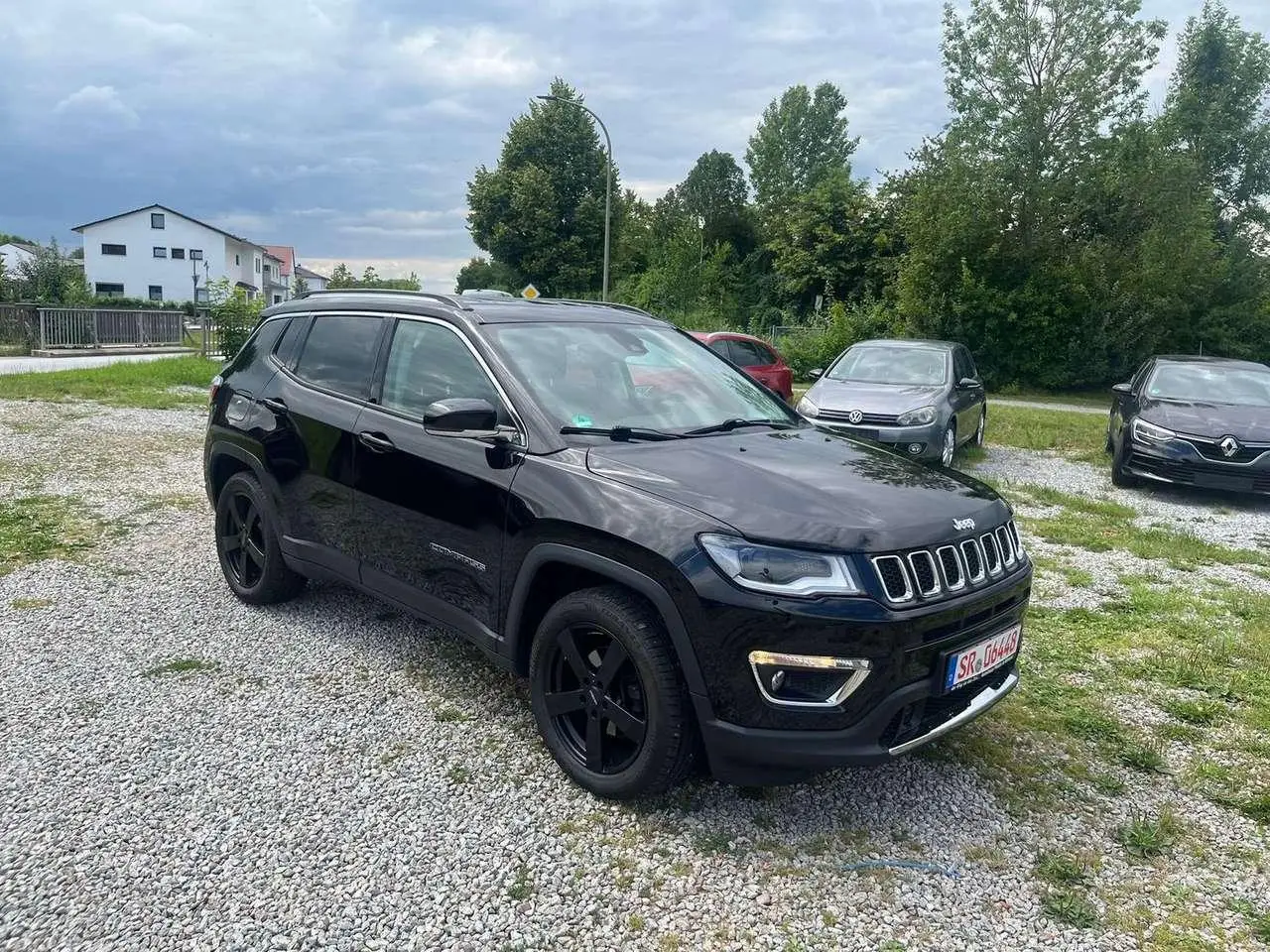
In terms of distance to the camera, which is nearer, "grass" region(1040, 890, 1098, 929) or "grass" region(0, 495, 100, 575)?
"grass" region(1040, 890, 1098, 929)

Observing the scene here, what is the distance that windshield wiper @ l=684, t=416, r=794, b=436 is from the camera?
11.8ft

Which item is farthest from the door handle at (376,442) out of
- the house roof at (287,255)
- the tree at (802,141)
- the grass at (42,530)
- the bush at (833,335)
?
the house roof at (287,255)

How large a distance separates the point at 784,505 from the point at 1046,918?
143 cm

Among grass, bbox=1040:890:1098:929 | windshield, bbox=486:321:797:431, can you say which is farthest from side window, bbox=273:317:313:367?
grass, bbox=1040:890:1098:929

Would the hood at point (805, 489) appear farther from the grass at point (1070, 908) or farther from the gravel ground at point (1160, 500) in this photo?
the gravel ground at point (1160, 500)

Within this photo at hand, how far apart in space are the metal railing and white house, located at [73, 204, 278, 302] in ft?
119

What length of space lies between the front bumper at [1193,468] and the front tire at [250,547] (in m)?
8.09

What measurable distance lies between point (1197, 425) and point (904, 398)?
9.11ft

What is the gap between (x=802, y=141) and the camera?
56.5 metres

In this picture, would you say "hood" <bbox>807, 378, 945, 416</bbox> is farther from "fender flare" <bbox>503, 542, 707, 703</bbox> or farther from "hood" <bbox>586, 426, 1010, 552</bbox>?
"fender flare" <bbox>503, 542, 707, 703</bbox>

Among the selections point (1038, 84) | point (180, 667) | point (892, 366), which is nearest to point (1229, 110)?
point (1038, 84)

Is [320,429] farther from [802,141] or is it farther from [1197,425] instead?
[802,141]

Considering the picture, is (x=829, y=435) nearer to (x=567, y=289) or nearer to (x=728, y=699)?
(x=728, y=699)

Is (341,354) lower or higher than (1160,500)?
higher
